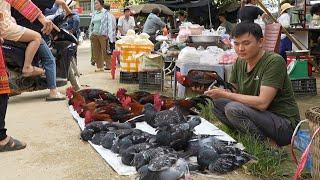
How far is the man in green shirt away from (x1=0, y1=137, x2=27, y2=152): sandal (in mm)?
1982

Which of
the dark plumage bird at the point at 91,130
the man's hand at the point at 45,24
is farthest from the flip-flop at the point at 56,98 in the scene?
the dark plumage bird at the point at 91,130

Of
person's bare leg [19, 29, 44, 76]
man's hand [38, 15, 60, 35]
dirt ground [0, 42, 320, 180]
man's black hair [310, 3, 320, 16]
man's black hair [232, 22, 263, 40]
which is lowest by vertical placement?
dirt ground [0, 42, 320, 180]

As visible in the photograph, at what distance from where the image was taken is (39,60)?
7.09m

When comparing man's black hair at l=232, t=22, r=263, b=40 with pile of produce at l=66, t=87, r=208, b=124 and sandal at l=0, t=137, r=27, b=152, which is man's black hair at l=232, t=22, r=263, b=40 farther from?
sandal at l=0, t=137, r=27, b=152

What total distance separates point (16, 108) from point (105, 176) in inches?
140

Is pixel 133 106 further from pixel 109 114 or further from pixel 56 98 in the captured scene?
pixel 56 98

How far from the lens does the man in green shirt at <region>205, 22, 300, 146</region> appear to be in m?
3.89

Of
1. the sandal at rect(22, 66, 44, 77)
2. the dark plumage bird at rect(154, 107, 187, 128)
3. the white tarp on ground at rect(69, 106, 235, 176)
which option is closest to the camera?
the white tarp on ground at rect(69, 106, 235, 176)

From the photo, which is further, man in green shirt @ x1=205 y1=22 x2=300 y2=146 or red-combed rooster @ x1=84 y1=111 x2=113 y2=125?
red-combed rooster @ x1=84 y1=111 x2=113 y2=125

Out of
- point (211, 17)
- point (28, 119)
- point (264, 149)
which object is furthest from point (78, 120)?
point (211, 17)

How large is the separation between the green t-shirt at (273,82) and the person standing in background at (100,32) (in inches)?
304

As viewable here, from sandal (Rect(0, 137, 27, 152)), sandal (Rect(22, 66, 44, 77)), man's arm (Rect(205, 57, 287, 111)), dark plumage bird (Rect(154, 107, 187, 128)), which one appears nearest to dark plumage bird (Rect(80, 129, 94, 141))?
sandal (Rect(0, 137, 27, 152))

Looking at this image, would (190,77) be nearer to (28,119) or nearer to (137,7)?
(28,119)

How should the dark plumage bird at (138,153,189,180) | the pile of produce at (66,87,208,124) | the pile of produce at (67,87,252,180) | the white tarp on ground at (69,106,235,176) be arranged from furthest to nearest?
the pile of produce at (66,87,208,124) → the white tarp on ground at (69,106,235,176) → the pile of produce at (67,87,252,180) → the dark plumage bird at (138,153,189,180)
